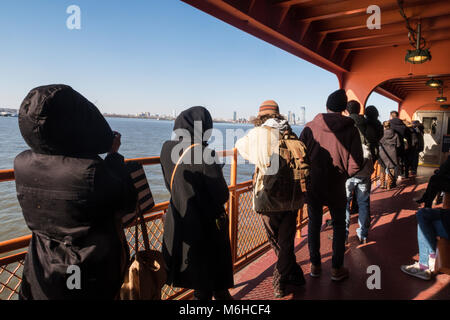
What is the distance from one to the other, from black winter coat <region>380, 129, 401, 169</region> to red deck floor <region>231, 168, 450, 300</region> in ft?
6.17

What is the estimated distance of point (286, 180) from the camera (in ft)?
6.87

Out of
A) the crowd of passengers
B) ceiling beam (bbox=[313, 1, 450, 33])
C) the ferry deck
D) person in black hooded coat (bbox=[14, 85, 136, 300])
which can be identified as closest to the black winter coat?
the ferry deck

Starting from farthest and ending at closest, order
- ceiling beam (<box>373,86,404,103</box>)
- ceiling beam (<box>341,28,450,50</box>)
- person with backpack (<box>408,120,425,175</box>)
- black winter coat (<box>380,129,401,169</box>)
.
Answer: ceiling beam (<box>373,86,404,103</box>) < person with backpack (<box>408,120,425,175</box>) < black winter coat (<box>380,129,401,169</box>) < ceiling beam (<box>341,28,450,50</box>)

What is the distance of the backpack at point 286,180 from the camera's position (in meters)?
2.04

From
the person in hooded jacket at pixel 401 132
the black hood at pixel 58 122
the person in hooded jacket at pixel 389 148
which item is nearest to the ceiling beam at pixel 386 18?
the person in hooded jacket at pixel 389 148

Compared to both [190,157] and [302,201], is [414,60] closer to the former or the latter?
[302,201]

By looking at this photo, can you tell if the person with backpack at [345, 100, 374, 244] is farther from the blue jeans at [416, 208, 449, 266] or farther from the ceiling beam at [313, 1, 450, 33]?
the ceiling beam at [313, 1, 450, 33]

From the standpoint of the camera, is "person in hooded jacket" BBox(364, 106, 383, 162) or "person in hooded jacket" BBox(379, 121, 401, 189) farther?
"person in hooded jacket" BBox(379, 121, 401, 189)

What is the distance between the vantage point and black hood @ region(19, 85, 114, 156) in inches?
39.7

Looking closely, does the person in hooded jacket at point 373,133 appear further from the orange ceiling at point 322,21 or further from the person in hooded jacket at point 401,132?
the person in hooded jacket at point 401,132

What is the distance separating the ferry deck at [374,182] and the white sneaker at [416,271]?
0.17 ft

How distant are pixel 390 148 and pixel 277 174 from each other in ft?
16.4

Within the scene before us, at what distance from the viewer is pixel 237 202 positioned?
8.88 ft

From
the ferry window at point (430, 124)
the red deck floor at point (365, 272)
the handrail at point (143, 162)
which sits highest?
the ferry window at point (430, 124)
